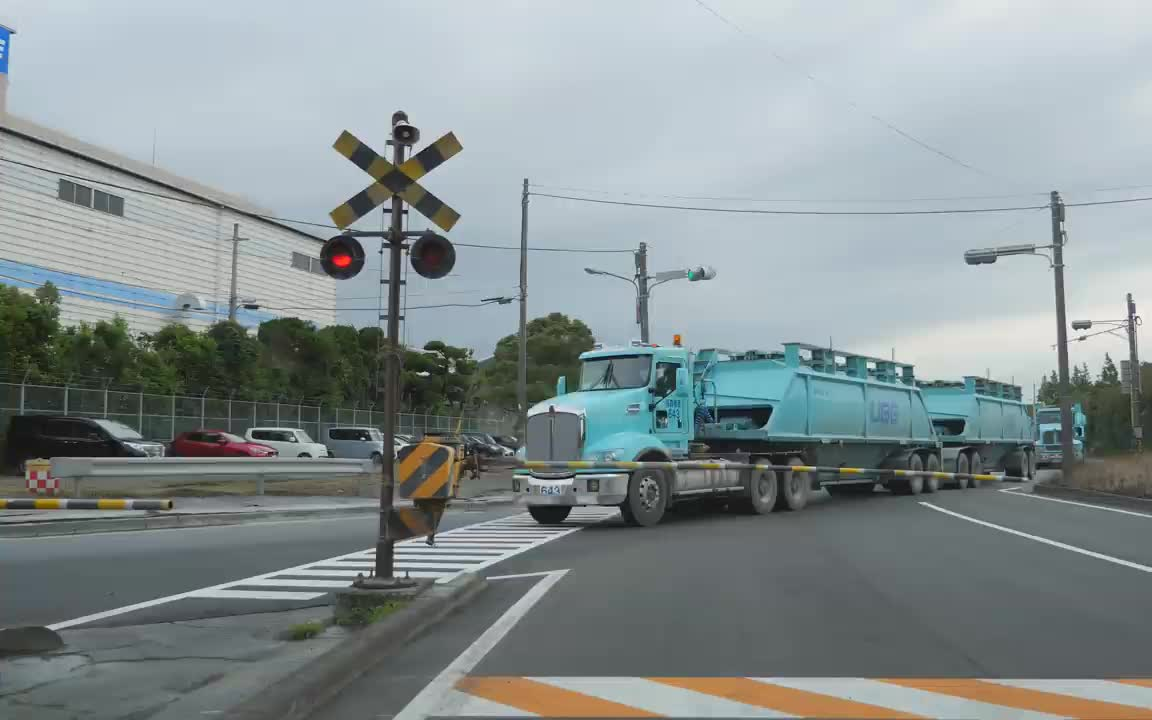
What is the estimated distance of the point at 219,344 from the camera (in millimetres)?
41531

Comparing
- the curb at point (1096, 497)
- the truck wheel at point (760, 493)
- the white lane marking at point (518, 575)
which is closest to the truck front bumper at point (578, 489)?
the truck wheel at point (760, 493)

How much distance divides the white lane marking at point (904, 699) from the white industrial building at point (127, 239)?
3610 centimetres

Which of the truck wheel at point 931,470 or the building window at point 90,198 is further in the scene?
the building window at point 90,198

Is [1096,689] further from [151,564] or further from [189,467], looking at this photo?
[189,467]

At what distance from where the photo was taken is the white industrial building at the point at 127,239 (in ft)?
118

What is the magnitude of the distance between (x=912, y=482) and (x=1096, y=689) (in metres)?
21.7

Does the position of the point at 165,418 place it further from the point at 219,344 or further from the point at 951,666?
the point at 951,666

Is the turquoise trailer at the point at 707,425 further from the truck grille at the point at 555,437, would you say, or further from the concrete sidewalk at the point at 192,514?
the concrete sidewalk at the point at 192,514

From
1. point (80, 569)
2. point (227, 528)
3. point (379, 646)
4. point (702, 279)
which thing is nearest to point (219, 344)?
point (702, 279)

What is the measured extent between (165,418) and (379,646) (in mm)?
31151

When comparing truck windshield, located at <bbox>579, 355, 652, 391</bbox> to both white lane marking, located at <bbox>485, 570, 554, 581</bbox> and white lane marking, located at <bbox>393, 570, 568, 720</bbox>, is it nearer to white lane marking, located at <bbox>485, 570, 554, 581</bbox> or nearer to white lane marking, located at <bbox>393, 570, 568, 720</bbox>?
white lane marking, located at <bbox>485, 570, 554, 581</bbox>

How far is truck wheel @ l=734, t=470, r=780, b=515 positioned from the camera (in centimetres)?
2009

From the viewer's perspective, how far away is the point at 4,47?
123 ft

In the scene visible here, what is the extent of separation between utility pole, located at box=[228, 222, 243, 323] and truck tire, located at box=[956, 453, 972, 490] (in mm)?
28373
